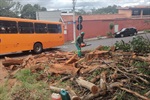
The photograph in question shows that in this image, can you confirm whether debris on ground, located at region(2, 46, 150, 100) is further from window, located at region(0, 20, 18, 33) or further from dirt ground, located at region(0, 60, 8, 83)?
window, located at region(0, 20, 18, 33)

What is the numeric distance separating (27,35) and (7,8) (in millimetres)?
31341

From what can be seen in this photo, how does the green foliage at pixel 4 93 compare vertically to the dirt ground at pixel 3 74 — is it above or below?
above

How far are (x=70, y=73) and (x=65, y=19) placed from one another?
83.6ft

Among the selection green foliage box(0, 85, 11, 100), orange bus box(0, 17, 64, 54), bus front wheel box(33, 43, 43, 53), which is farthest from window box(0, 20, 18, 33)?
green foliage box(0, 85, 11, 100)

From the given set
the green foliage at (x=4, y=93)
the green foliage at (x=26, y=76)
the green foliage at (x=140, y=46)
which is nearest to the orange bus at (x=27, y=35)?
the green foliage at (x=26, y=76)

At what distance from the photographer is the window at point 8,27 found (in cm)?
1419

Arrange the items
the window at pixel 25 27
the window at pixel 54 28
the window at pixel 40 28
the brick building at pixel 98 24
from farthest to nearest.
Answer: the brick building at pixel 98 24, the window at pixel 54 28, the window at pixel 40 28, the window at pixel 25 27

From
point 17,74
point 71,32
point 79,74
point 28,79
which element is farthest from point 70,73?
point 71,32

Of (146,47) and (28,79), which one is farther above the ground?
(146,47)

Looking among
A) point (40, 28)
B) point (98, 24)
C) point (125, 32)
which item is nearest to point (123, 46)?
point (40, 28)

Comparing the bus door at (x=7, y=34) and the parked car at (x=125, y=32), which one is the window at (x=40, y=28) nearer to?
the bus door at (x=7, y=34)

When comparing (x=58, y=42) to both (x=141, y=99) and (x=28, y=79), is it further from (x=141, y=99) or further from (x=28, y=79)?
(x=141, y=99)

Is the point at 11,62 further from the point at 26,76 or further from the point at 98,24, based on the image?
the point at 98,24

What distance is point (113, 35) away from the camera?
3312 cm
